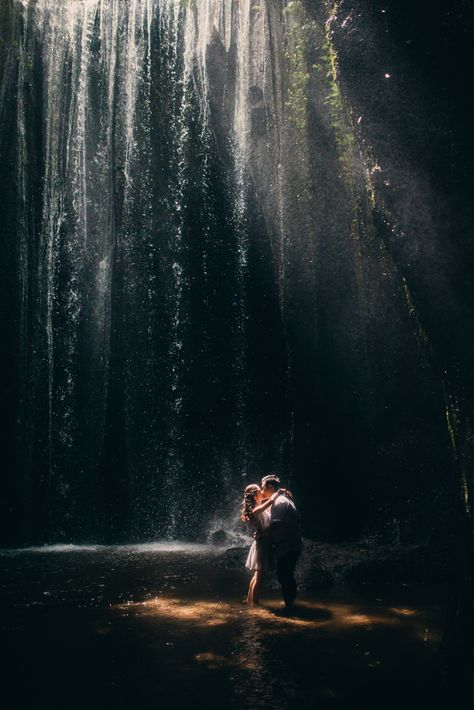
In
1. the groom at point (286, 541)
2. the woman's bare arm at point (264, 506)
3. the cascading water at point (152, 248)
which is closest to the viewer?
the groom at point (286, 541)

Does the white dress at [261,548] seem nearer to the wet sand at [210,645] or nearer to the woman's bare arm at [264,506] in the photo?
the woman's bare arm at [264,506]

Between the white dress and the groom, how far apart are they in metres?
0.10

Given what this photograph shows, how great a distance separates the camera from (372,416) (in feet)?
36.5

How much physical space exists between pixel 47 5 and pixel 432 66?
14693 millimetres

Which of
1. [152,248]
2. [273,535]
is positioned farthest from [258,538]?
[152,248]

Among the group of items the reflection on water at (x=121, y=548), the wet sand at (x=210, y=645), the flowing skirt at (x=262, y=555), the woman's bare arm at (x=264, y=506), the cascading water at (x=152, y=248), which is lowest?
the wet sand at (x=210, y=645)

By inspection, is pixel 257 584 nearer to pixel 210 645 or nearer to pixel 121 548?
pixel 210 645

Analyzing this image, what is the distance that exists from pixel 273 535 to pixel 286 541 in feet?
0.48

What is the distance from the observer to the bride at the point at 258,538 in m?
6.29

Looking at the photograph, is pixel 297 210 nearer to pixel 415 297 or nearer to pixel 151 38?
pixel 151 38

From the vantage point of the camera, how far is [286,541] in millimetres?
6125

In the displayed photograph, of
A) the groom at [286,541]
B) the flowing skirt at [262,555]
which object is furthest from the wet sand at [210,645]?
the flowing skirt at [262,555]

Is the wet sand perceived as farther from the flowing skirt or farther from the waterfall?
the waterfall

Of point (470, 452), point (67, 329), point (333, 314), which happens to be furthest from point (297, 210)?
point (470, 452)
